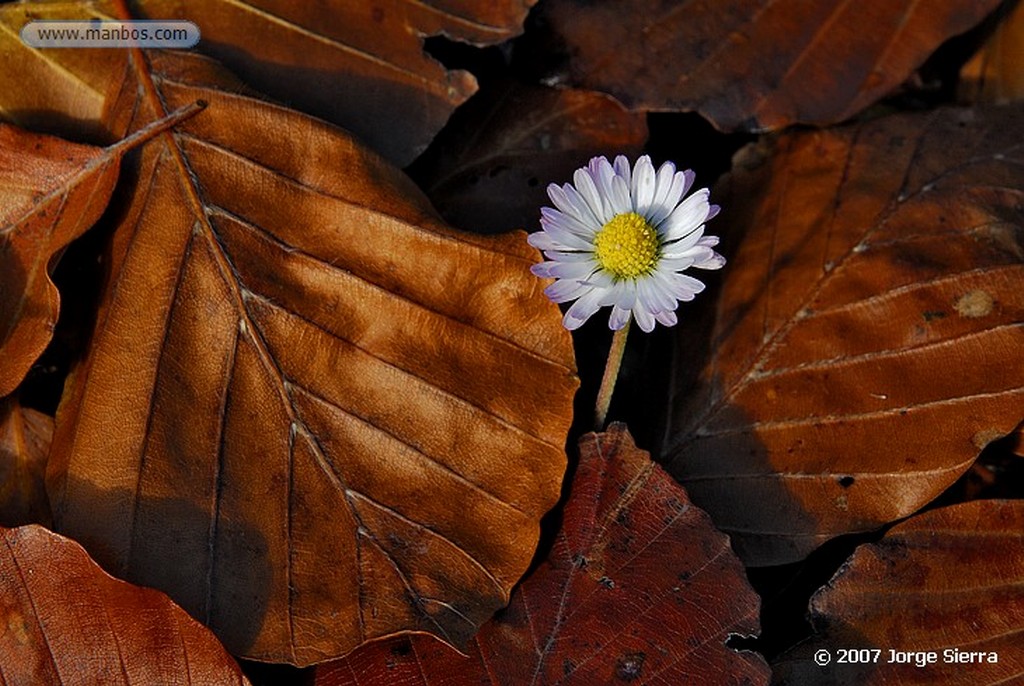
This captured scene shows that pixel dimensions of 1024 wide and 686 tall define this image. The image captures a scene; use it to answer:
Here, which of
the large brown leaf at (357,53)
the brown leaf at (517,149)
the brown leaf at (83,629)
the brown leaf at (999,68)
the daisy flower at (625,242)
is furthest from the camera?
the brown leaf at (999,68)

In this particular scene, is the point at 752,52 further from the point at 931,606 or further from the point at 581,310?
the point at 931,606

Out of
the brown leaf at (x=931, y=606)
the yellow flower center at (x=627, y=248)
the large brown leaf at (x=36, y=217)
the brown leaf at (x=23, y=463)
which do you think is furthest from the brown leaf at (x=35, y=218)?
the brown leaf at (x=931, y=606)

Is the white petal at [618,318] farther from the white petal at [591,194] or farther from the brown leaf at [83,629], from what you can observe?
the brown leaf at [83,629]

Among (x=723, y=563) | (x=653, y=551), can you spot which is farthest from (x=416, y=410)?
(x=723, y=563)

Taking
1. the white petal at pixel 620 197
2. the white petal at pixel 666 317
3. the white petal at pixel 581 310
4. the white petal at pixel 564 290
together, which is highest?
the white petal at pixel 620 197

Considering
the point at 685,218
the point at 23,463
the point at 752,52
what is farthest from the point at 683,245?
the point at 23,463

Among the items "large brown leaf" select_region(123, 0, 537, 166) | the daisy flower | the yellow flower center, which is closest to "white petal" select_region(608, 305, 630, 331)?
the daisy flower

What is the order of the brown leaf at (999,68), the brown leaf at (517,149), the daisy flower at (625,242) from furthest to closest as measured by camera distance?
the brown leaf at (999,68) < the brown leaf at (517,149) < the daisy flower at (625,242)
